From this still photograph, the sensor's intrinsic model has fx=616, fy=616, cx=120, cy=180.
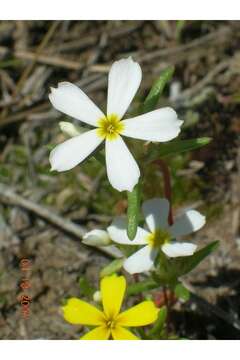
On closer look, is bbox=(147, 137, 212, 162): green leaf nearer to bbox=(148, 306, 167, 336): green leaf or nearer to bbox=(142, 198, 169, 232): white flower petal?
bbox=(142, 198, 169, 232): white flower petal

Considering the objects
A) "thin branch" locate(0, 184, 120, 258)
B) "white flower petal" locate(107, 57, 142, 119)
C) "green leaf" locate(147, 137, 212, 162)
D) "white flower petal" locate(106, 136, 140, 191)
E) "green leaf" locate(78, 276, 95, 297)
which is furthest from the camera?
"thin branch" locate(0, 184, 120, 258)

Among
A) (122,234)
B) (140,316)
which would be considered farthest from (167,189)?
(140,316)

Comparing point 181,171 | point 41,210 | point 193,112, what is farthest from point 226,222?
point 41,210

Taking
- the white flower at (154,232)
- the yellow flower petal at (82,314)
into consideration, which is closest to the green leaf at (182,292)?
the white flower at (154,232)

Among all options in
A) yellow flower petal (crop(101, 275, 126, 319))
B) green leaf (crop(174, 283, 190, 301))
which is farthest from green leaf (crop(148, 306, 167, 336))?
yellow flower petal (crop(101, 275, 126, 319))

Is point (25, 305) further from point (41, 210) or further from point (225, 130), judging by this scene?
point (225, 130)
